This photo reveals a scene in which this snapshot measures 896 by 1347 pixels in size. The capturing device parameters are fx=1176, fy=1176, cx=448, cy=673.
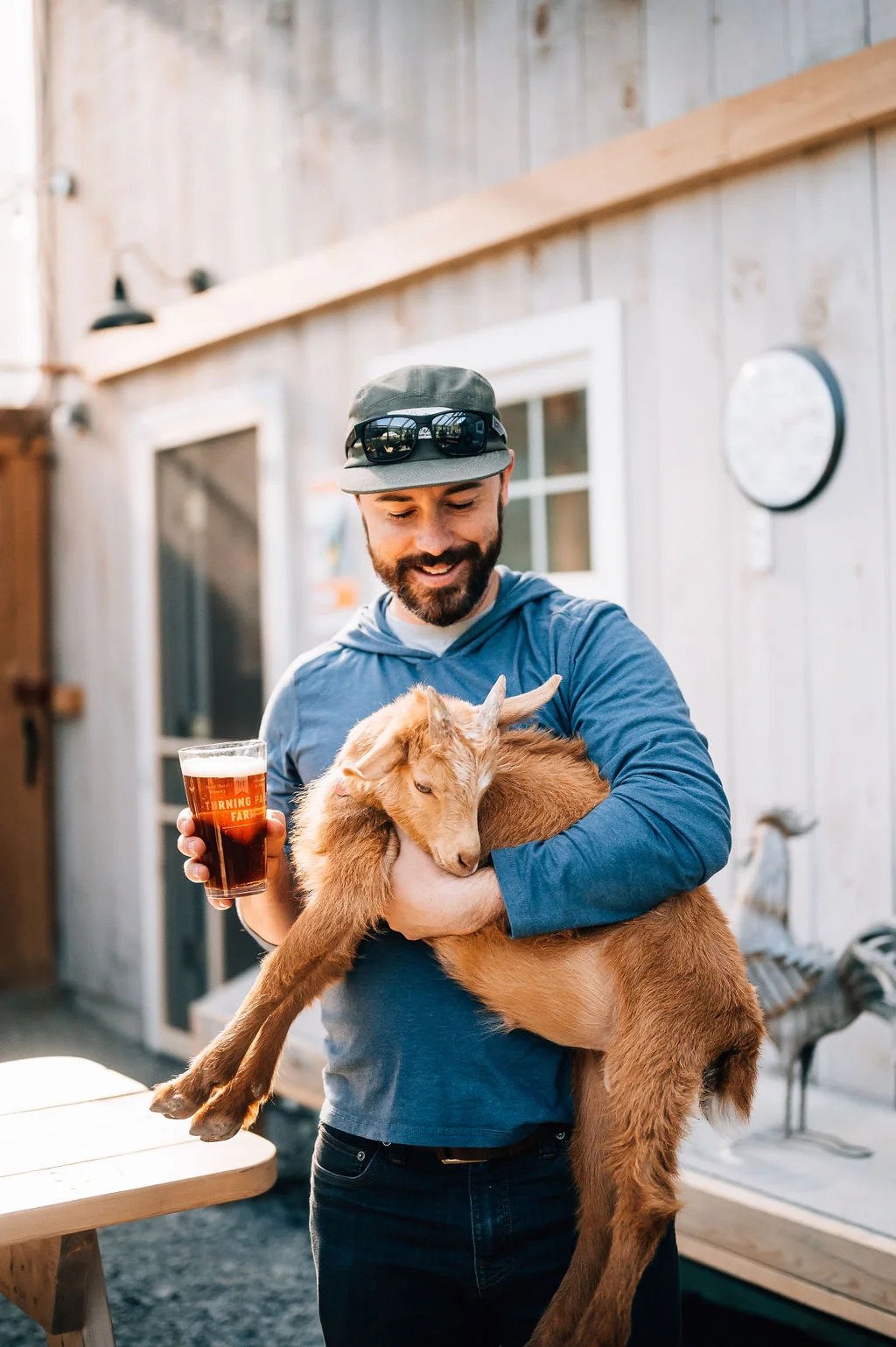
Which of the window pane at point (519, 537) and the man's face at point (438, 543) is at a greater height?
the window pane at point (519, 537)

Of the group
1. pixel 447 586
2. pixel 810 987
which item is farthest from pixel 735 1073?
pixel 810 987

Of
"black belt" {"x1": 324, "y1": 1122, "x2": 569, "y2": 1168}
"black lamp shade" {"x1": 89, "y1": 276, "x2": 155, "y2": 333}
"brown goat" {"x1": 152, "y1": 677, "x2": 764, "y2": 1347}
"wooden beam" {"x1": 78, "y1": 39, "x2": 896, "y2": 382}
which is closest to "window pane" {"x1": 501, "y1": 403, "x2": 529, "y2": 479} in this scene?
"wooden beam" {"x1": 78, "y1": 39, "x2": 896, "y2": 382}

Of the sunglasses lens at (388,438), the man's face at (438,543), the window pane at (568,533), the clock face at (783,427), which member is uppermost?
the clock face at (783,427)

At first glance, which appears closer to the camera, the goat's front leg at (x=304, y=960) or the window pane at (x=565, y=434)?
the goat's front leg at (x=304, y=960)

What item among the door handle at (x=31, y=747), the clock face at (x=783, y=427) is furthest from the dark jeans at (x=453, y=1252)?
the door handle at (x=31, y=747)

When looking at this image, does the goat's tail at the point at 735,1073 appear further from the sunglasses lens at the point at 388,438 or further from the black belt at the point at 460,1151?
the sunglasses lens at the point at 388,438

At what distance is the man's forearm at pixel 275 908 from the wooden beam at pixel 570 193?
2610 mm

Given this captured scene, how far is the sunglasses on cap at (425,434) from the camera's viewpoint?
1846 millimetres

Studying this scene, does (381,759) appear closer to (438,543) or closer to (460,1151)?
(438,543)

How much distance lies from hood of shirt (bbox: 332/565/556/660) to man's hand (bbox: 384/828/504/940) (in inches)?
14.8

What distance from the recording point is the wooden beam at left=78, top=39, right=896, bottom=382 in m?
3.28

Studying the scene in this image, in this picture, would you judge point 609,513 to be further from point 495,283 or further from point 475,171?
point 475,171

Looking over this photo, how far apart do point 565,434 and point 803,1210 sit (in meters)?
2.62

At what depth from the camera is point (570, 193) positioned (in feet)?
13.3
